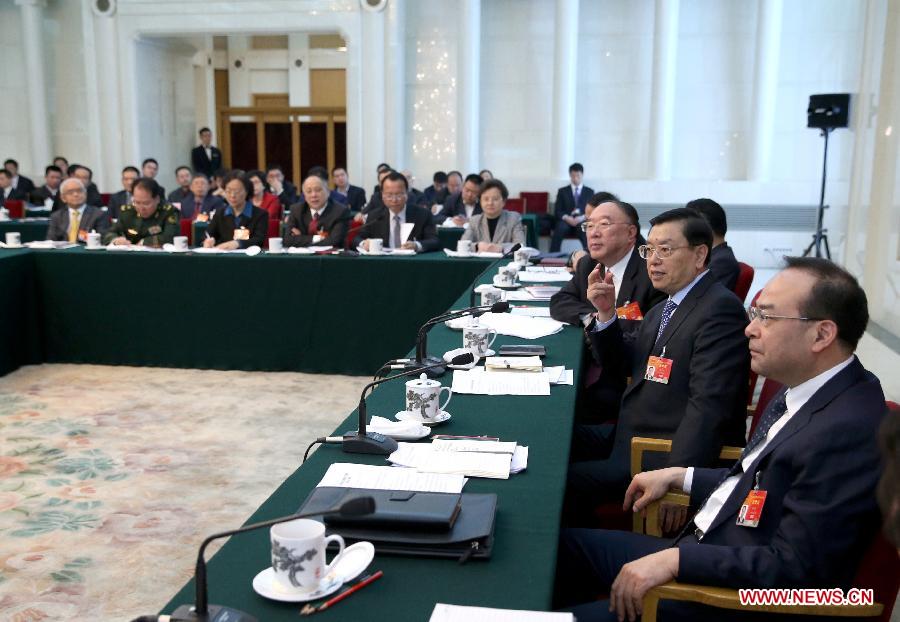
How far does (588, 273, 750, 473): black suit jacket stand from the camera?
2277 millimetres

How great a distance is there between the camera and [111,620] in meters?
2.46

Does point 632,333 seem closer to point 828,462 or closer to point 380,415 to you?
point 380,415

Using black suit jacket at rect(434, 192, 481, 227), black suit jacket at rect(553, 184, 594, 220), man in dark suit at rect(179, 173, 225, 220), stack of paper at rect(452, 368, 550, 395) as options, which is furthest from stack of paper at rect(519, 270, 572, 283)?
black suit jacket at rect(553, 184, 594, 220)

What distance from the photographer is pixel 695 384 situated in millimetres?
2350

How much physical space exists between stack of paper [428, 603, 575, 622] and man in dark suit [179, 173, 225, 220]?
7.84 meters

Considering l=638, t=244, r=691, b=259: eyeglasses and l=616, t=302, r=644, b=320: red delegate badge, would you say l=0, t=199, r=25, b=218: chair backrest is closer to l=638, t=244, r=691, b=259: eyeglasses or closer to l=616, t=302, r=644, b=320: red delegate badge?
l=616, t=302, r=644, b=320: red delegate badge

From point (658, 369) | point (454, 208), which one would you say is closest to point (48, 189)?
point (454, 208)

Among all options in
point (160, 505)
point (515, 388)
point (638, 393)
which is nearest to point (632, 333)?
point (638, 393)

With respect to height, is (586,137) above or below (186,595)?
above

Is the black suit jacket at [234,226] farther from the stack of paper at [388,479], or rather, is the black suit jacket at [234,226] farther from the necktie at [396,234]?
the stack of paper at [388,479]

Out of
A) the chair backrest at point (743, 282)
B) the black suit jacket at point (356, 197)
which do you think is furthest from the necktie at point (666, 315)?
the black suit jacket at point (356, 197)

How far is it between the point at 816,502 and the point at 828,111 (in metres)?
7.33

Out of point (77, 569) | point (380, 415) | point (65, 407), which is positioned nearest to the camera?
point (380, 415)

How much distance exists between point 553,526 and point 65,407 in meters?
3.76
